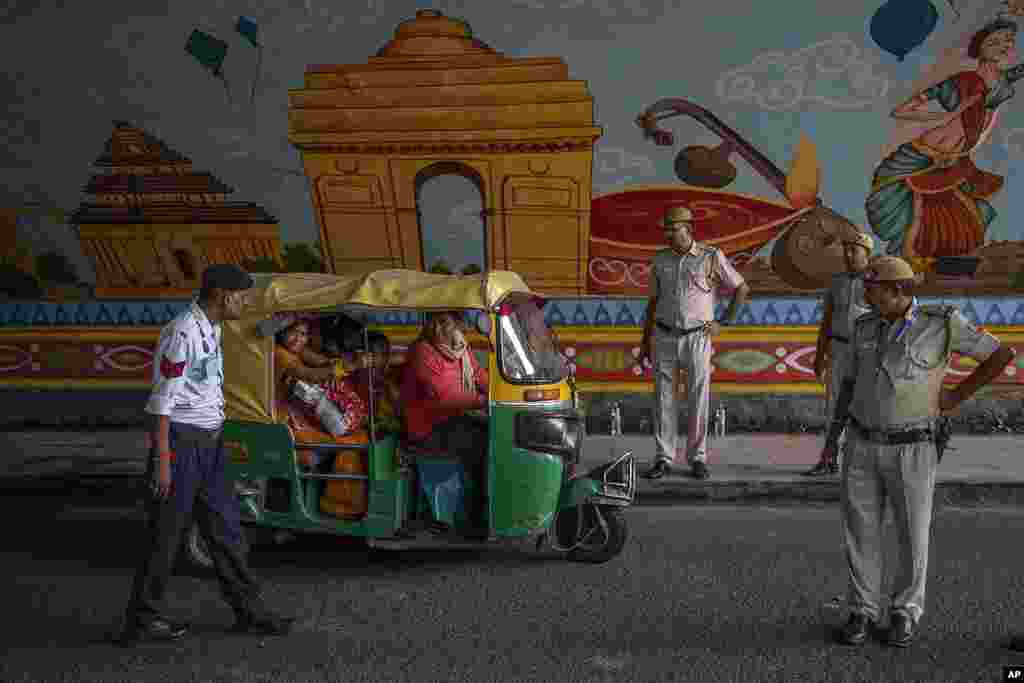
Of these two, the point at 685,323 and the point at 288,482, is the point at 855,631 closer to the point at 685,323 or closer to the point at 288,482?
the point at 288,482

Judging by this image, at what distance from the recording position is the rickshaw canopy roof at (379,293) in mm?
5910

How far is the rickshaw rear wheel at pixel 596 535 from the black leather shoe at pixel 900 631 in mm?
1826

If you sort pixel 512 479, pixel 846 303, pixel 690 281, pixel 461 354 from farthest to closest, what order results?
pixel 690 281, pixel 846 303, pixel 461 354, pixel 512 479

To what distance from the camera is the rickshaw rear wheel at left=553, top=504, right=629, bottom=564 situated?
19.9 feet

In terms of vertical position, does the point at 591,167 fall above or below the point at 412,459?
above

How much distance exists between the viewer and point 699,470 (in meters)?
7.90

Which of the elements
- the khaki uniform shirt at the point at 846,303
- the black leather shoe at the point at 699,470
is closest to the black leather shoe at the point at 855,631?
the black leather shoe at the point at 699,470

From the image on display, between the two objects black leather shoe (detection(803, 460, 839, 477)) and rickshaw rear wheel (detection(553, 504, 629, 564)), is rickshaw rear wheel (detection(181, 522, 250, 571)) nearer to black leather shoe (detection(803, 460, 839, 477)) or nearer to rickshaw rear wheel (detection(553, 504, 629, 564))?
rickshaw rear wheel (detection(553, 504, 629, 564))

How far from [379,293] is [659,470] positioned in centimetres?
314

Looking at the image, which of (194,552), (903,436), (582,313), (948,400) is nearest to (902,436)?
(903,436)

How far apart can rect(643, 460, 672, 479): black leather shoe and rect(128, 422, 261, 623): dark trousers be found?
12.6ft

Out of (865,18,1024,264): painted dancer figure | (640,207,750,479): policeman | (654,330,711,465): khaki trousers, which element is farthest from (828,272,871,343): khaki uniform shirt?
(865,18,1024,264): painted dancer figure

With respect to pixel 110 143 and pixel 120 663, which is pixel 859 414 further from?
pixel 110 143

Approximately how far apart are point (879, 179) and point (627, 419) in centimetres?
351
